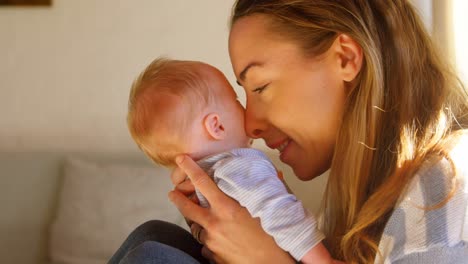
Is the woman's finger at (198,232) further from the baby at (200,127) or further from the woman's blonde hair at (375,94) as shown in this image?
the woman's blonde hair at (375,94)

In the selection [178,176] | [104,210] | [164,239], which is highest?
[178,176]

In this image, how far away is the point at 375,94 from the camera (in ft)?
4.00

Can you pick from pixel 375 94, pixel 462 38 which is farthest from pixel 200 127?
pixel 462 38

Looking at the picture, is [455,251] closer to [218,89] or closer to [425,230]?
[425,230]

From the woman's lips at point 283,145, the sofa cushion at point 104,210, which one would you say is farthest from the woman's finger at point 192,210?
the sofa cushion at point 104,210

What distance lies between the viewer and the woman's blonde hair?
1.20m

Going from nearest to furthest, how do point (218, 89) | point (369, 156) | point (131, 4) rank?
1. point (369, 156)
2. point (218, 89)
3. point (131, 4)

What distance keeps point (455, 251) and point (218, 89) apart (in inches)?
23.4

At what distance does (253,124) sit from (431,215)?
47 centimetres

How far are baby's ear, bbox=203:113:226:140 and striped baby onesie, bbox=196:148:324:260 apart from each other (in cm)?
8

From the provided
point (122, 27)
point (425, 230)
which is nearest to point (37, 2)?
point (122, 27)

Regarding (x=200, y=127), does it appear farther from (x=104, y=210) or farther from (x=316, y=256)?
(x=104, y=210)

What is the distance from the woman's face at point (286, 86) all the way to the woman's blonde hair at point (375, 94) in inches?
1.2

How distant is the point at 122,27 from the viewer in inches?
126
